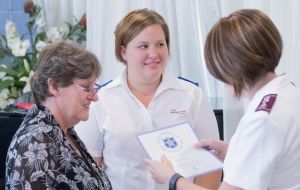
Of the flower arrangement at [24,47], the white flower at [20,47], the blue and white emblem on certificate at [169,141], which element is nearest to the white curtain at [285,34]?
the blue and white emblem on certificate at [169,141]

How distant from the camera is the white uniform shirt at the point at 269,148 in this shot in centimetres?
99

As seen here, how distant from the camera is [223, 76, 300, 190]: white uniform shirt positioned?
99cm

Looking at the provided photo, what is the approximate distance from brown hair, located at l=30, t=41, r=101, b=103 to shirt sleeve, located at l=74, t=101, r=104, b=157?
39 centimetres

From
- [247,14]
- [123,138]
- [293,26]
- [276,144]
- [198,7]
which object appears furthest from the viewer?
[198,7]

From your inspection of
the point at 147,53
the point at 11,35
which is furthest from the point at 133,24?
the point at 11,35

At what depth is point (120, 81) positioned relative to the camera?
5.78ft

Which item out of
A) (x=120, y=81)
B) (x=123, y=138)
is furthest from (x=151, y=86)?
(x=123, y=138)

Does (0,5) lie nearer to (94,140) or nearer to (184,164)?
(94,140)

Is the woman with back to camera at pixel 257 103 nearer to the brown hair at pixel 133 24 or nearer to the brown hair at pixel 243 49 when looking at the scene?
the brown hair at pixel 243 49

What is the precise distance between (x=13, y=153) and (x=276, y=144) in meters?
0.67

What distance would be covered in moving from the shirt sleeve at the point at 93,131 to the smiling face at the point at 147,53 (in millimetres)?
207

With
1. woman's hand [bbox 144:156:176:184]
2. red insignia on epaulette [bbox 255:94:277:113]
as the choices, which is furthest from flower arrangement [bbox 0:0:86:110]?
red insignia on epaulette [bbox 255:94:277:113]

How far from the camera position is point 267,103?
103cm

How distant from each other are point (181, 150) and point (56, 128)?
43cm
